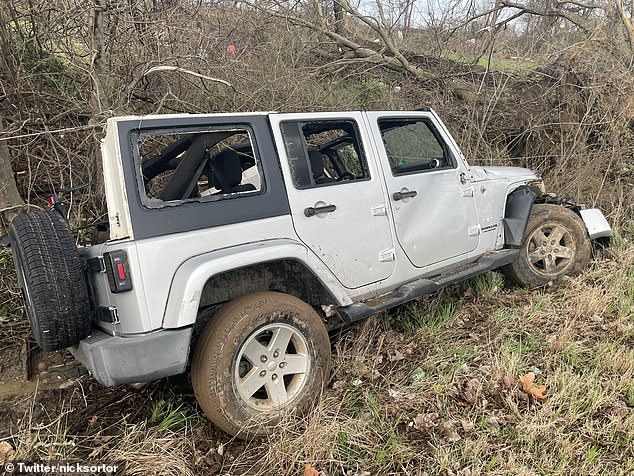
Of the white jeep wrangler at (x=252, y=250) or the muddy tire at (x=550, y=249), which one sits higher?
the white jeep wrangler at (x=252, y=250)

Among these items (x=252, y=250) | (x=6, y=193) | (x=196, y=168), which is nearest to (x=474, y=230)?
(x=252, y=250)

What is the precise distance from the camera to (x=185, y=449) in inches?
103

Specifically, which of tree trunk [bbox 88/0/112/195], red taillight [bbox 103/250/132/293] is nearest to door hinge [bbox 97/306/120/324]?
red taillight [bbox 103/250/132/293]

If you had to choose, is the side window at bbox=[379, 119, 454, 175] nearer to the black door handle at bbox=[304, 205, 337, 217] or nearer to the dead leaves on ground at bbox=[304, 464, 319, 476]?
the black door handle at bbox=[304, 205, 337, 217]

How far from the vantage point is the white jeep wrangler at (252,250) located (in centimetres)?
245

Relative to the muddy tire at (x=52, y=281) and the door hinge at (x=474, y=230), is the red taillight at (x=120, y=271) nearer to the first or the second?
the muddy tire at (x=52, y=281)

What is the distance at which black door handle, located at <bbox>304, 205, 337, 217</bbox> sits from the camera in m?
3.01

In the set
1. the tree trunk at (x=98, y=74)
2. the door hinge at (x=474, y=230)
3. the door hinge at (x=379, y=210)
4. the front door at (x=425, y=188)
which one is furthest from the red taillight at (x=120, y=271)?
the door hinge at (x=474, y=230)

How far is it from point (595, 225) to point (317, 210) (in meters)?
3.14

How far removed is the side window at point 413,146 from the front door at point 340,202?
291 mm

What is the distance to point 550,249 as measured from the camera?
4.47m

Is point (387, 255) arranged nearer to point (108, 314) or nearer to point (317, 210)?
point (317, 210)

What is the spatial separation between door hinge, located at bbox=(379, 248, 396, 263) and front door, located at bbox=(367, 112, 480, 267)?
11 cm

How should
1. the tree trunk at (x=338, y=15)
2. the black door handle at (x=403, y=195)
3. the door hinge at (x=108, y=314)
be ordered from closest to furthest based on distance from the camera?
the door hinge at (x=108, y=314) < the black door handle at (x=403, y=195) < the tree trunk at (x=338, y=15)
